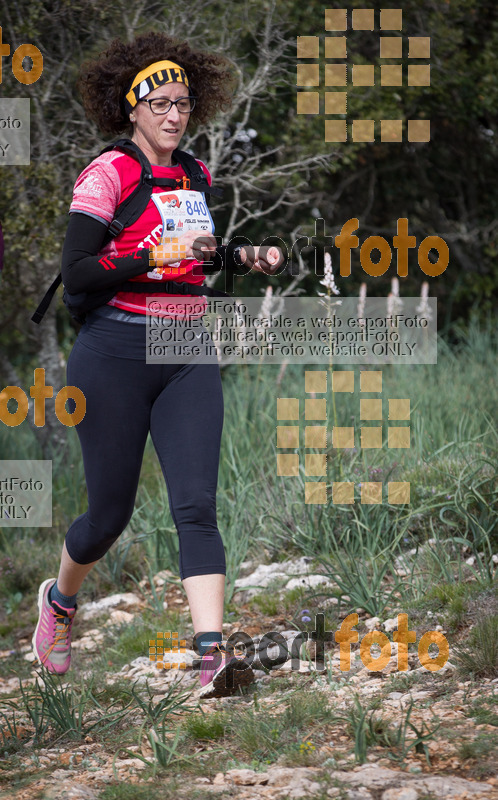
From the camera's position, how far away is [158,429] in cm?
311

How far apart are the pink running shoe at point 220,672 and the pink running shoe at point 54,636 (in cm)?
78

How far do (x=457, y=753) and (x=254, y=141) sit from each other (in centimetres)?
579

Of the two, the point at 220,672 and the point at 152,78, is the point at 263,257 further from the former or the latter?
the point at 220,672

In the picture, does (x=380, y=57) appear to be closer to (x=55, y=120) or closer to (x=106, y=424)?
(x=55, y=120)

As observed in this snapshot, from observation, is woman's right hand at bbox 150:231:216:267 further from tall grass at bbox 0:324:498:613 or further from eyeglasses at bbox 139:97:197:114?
tall grass at bbox 0:324:498:613

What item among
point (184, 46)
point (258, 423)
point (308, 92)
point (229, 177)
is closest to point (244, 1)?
point (308, 92)

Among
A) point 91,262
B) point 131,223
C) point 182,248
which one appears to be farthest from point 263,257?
point 91,262

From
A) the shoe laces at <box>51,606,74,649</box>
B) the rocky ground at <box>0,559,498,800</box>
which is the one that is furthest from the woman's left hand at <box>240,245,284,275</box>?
the shoe laces at <box>51,606,74,649</box>

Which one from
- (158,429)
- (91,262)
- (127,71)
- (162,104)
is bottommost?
(158,429)

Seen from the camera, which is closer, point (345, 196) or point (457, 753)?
point (457, 753)

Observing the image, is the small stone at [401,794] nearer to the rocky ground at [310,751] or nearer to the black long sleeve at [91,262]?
the rocky ground at [310,751]

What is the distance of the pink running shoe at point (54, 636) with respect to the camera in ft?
11.6

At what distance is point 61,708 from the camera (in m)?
2.89

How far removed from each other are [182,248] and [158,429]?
23.2 inches
